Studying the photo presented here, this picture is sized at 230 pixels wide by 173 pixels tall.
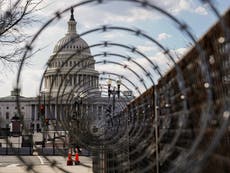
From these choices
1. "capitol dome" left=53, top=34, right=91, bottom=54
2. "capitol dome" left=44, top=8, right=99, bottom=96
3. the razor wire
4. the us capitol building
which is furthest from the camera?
the us capitol building

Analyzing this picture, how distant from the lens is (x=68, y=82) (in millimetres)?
8977

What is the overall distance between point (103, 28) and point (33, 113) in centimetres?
7966

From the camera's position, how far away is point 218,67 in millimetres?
4445

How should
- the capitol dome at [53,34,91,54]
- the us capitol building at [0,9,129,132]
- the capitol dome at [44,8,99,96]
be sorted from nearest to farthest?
the capitol dome at [53,34,91,54]
the capitol dome at [44,8,99,96]
the us capitol building at [0,9,129,132]

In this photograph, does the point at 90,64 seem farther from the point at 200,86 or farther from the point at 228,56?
the point at 228,56

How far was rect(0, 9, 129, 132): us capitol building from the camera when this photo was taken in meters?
6.29

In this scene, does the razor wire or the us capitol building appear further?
the us capitol building

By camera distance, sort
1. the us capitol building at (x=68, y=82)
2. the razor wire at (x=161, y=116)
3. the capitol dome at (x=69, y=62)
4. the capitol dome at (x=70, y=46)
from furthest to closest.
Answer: the us capitol building at (x=68, y=82)
the capitol dome at (x=69, y=62)
the capitol dome at (x=70, y=46)
the razor wire at (x=161, y=116)

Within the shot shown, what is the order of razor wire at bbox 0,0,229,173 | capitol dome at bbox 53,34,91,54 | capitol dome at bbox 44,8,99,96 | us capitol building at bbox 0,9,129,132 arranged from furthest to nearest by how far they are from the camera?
1. us capitol building at bbox 0,9,129,132
2. capitol dome at bbox 44,8,99,96
3. capitol dome at bbox 53,34,91,54
4. razor wire at bbox 0,0,229,173

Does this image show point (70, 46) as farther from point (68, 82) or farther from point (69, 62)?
point (68, 82)

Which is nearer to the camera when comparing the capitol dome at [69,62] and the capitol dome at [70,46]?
the capitol dome at [70,46]

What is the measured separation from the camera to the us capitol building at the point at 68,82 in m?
6.29

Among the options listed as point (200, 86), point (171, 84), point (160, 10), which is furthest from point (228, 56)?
point (171, 84)

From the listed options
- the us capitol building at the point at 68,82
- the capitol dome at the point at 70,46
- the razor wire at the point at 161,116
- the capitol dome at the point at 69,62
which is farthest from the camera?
the us capitol building at the point at 68,82
